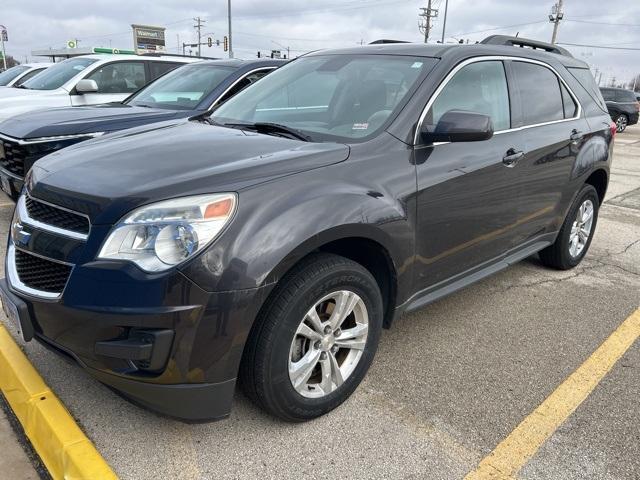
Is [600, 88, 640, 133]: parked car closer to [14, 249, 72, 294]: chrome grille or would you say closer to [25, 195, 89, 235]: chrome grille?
[25, 195, 89, 235]: chrome grille

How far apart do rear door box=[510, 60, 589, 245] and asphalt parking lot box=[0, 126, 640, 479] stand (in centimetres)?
69

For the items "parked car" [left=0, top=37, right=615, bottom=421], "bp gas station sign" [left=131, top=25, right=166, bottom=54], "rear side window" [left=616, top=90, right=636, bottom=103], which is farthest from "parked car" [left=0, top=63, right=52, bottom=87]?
"bp gas station sign" [left=131, top=25, right=166, bottom=54]

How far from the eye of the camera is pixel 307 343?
7.88 feet

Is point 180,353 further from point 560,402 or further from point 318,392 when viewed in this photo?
point 560,402

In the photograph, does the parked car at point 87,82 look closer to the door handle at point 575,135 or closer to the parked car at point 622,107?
the door handle at point 575,135

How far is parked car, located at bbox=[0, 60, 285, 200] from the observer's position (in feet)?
14.7

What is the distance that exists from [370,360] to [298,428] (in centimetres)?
50

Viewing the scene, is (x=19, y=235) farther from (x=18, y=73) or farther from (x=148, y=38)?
(x=148, y=38)

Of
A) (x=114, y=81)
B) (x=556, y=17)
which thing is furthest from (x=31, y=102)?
(x=556, y=17)

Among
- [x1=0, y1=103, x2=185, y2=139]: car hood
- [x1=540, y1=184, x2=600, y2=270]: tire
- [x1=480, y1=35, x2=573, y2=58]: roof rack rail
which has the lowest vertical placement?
[x1=540, y1=184, x2=600, y2=270]: tire

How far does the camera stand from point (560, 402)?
272 centimetres

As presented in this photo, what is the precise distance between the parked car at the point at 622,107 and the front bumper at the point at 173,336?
2344cm

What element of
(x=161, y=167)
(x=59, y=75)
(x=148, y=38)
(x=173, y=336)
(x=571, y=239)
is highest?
(x=148, y=38)

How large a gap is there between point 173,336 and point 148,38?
168 feet
